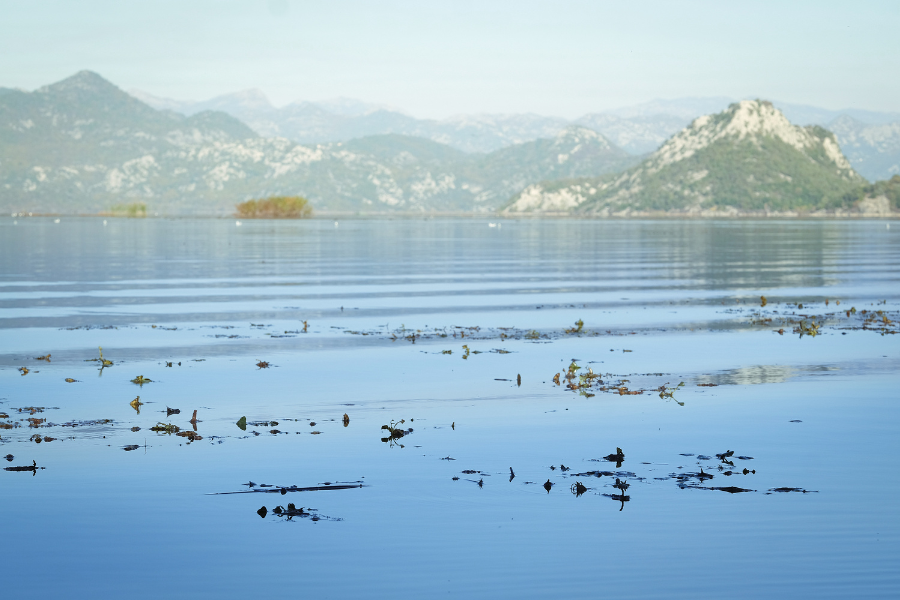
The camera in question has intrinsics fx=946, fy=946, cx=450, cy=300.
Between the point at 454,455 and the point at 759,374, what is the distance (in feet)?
38.4

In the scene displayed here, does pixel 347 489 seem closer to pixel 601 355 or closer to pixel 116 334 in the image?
pixel 601 355

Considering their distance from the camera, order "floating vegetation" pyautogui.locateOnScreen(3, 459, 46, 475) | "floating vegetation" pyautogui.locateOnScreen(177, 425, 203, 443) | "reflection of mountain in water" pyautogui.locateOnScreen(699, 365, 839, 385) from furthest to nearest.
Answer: "reflection of mountain in water" pyautogui.locateOnScreen(699, 365, 839, 385) → "floating vegetation" pyautogui.locateOnScreen(177, 425, 203, 443) → "floating vegetation" pyautogui.locateOnScreen(3, 459, 46, 475)

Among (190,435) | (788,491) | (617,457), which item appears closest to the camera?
(788,491)

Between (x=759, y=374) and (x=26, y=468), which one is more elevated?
(x=759, y=374)

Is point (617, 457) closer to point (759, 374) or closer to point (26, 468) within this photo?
point (26, 468)

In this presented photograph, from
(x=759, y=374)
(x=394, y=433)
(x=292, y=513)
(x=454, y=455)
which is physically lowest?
(x=292, y=513)

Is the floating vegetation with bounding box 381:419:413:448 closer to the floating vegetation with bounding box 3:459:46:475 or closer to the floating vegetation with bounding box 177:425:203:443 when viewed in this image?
the floating vegetation with bounding box 177:425:203:443

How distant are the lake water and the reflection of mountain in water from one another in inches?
4.3

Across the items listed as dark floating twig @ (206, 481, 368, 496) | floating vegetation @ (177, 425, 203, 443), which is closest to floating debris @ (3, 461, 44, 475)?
floating vegetation @ (177, 425, 203, 443)

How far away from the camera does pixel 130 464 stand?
15.7m

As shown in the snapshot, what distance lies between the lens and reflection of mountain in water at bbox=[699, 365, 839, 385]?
23.7 m

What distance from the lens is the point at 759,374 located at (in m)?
24.8

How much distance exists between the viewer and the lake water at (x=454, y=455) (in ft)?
37.0

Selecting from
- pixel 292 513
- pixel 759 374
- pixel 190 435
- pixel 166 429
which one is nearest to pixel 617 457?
pixel 292 513
